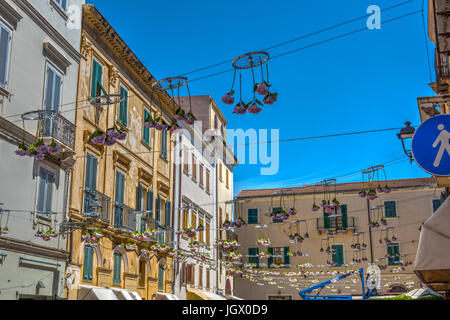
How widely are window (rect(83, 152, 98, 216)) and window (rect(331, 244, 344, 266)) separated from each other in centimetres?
2810

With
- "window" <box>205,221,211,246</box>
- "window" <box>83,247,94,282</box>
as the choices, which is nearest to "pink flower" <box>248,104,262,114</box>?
"window" <box>83,247,94,282</box>

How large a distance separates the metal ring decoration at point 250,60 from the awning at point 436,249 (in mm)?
4313

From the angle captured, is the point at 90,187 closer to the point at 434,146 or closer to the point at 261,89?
the point at 261,89

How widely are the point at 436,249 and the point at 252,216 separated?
41330mm

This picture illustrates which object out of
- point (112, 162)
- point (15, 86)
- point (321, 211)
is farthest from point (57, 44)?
point (321, 211)

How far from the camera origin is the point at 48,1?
16.9 metres

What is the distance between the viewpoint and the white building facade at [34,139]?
562 inches

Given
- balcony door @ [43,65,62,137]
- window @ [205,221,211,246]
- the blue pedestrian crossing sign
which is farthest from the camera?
window @ [205,221,211,246]

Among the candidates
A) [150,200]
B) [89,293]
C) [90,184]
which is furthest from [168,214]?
[89,293]

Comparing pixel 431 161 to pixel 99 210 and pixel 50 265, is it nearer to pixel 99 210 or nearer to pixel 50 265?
pixel 50 265

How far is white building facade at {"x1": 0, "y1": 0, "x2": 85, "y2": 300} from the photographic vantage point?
46.8 feet

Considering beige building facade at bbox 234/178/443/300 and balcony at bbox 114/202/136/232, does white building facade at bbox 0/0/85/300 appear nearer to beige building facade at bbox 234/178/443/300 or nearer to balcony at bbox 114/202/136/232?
balcony at bbox 114/202/136/232

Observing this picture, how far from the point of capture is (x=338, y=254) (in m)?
43.4

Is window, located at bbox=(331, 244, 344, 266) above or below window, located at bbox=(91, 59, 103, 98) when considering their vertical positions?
below
